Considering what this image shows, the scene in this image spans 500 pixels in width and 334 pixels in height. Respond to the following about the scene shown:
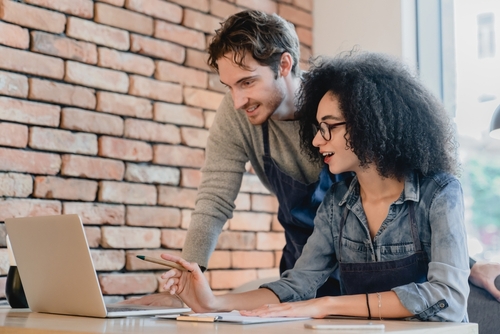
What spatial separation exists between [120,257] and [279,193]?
2.20 ft

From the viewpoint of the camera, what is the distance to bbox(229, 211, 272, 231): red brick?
8.93 feet

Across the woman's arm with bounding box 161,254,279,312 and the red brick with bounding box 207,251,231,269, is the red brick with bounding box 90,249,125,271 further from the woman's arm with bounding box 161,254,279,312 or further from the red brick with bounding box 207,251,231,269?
the woman's arm with bounding box 161,254,279,312

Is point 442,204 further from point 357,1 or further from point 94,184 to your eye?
point 357,1

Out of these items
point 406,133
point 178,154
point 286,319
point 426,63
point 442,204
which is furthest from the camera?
point 426,63

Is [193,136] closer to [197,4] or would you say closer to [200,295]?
[197,4]

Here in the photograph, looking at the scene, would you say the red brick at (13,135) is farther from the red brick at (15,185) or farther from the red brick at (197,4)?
the red brick at (197,4)

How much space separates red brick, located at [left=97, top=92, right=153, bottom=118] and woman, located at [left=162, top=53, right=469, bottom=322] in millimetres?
908

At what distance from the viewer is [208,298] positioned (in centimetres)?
149

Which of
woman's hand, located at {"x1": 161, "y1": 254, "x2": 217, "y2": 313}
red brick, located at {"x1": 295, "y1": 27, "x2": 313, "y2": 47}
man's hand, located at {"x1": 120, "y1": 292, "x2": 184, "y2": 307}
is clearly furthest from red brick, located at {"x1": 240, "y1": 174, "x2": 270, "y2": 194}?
woman's hand, located at {"x1": 161, "y1": 254, "x2": 217, "y2": 313}

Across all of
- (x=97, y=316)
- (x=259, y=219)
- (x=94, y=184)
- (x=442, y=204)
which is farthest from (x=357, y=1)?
(x=97, y=316)

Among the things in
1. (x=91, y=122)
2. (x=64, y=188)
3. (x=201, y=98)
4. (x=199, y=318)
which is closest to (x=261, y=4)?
(x=201, y=98)

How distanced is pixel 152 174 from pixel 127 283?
16.3 inches

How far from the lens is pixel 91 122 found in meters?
2.25

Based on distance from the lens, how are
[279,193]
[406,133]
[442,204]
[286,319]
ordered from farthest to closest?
1. [279,193]
2. [406,133]
3. [442,204]
4. [286,319]
